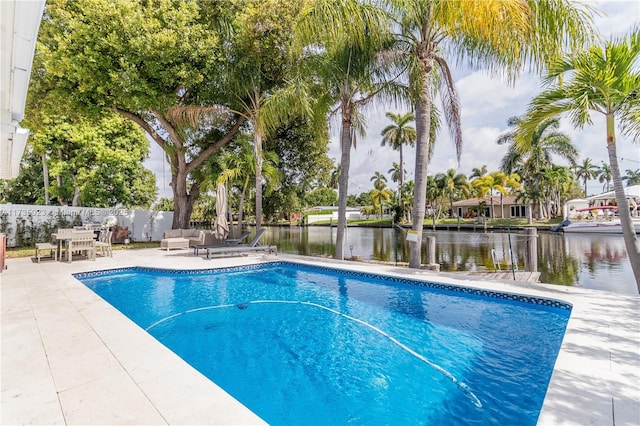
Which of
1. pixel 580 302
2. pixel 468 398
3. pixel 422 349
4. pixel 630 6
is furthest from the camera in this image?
pixel 630 6

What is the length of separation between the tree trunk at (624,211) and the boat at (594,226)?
28.6 metres

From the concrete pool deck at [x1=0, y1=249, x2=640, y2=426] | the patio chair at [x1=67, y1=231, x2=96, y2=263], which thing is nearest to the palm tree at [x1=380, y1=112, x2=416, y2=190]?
the patio chair at [x1=67, y1=231, x2=96, y2=263]

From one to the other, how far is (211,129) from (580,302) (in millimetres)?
17408

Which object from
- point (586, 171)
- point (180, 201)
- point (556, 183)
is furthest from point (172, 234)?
point (586, 171)

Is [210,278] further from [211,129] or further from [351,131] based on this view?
[211,129]

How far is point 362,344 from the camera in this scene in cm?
461

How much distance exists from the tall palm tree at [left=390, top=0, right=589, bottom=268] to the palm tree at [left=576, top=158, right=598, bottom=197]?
7107cm

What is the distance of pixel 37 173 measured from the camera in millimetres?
26891

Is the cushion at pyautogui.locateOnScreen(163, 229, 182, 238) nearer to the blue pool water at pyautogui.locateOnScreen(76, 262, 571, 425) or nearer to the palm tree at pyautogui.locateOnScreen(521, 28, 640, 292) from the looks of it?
the blue pool water at pyautogui.locateOnScreen(76, 262, 571, 425)

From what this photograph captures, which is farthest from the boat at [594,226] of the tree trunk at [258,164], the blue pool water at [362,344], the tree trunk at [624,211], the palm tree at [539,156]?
the tree trunk at [258,164]

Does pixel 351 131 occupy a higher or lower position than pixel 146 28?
lower

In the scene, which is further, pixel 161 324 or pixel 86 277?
pixel 86 277

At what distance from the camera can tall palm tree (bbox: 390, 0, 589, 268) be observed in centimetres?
635

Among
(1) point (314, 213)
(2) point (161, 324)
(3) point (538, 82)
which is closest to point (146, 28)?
(2) point (161, 324)
